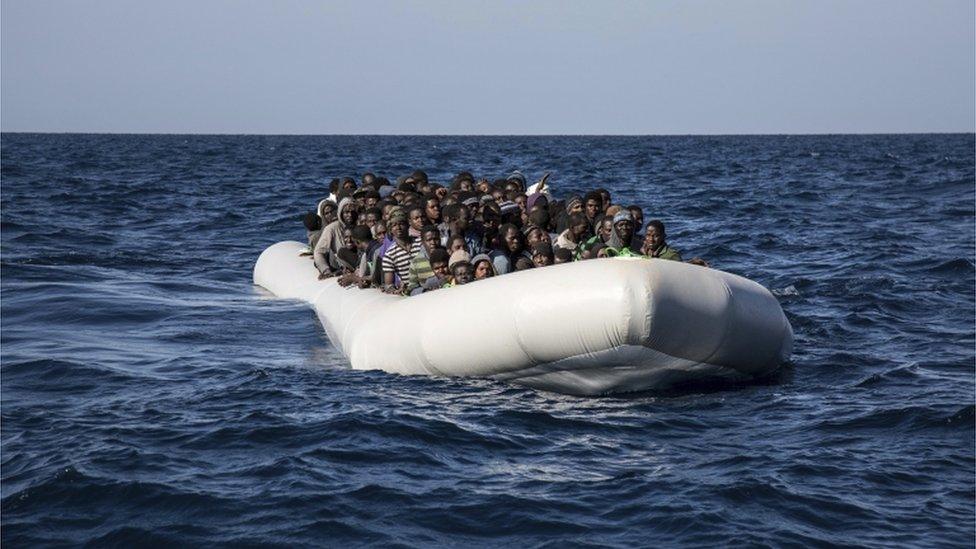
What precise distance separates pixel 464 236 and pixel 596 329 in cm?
276

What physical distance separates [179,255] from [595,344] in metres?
12.8

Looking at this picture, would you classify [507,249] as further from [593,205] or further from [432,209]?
[593,205]

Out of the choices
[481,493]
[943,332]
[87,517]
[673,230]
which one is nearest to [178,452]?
[87,517]

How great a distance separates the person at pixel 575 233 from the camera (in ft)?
40.0

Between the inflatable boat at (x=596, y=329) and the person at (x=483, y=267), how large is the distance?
407mm

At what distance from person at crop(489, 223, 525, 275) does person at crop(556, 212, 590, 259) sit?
0.65 metres

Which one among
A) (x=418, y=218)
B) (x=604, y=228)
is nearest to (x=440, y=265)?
(x=418, y=218)

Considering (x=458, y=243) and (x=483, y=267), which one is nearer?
(x=483, y=267)

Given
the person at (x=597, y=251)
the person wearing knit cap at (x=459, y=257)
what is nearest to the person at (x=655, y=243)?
the person at (x=597, y=251)

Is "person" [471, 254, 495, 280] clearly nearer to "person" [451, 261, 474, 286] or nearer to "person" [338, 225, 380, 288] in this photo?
"person" [451, 261, 474, 286]

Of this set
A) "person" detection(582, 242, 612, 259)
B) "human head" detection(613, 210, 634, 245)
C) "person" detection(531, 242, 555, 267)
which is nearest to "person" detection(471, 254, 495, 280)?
"person" detection(531, 242, 555, 267)

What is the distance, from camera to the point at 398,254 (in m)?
12.3

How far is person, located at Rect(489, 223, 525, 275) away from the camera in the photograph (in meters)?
11.3

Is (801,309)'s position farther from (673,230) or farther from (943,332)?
(673,230)
